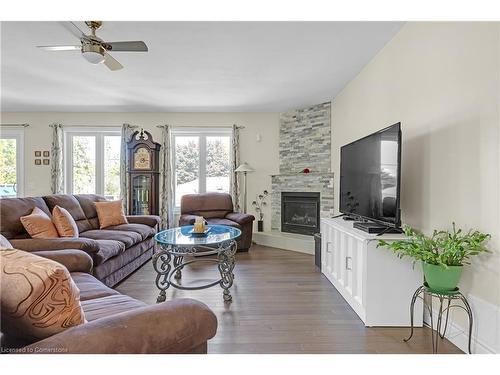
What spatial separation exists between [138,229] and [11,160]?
364cm

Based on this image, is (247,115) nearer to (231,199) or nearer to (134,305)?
(231,199)

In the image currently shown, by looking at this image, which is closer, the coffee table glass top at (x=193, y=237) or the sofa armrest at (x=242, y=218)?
the coffee table glass top at (x=193, y=237)

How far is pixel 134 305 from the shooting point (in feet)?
5.30

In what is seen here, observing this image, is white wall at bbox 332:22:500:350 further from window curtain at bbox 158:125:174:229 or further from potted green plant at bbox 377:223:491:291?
window curtain at bbox 158:125:174:229

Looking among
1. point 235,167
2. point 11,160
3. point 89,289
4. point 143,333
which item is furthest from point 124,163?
point 143,333

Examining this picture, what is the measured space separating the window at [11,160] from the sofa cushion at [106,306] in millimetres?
5195

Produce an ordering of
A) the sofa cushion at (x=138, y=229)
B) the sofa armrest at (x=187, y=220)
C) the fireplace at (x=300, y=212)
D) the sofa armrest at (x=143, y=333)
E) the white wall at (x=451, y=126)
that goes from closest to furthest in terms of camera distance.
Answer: the sofa armrest at (x=143, y=333)
the white wall at (x=451, y=126)
the sofa cushion at (x=138, y=229)
the sofa armrest at (x=187, y=220)
the fireplace at (x=300, y=212)

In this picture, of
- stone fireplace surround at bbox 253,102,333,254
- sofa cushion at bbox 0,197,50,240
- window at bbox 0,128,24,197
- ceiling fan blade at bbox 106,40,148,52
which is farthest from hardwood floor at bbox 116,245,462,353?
window at bbox 0,128,24,197

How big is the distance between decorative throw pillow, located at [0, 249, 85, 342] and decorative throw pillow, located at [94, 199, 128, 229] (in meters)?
3.03

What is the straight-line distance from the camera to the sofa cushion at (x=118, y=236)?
3.28 m

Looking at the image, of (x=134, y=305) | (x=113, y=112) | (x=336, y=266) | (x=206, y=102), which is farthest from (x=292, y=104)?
(x=134, y=305)

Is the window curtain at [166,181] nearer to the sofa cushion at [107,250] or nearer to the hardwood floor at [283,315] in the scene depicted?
the hardwood floor at [283,315]

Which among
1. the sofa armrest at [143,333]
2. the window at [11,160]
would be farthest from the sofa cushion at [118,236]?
the window at [11,160]

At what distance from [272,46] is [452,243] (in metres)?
2.28
